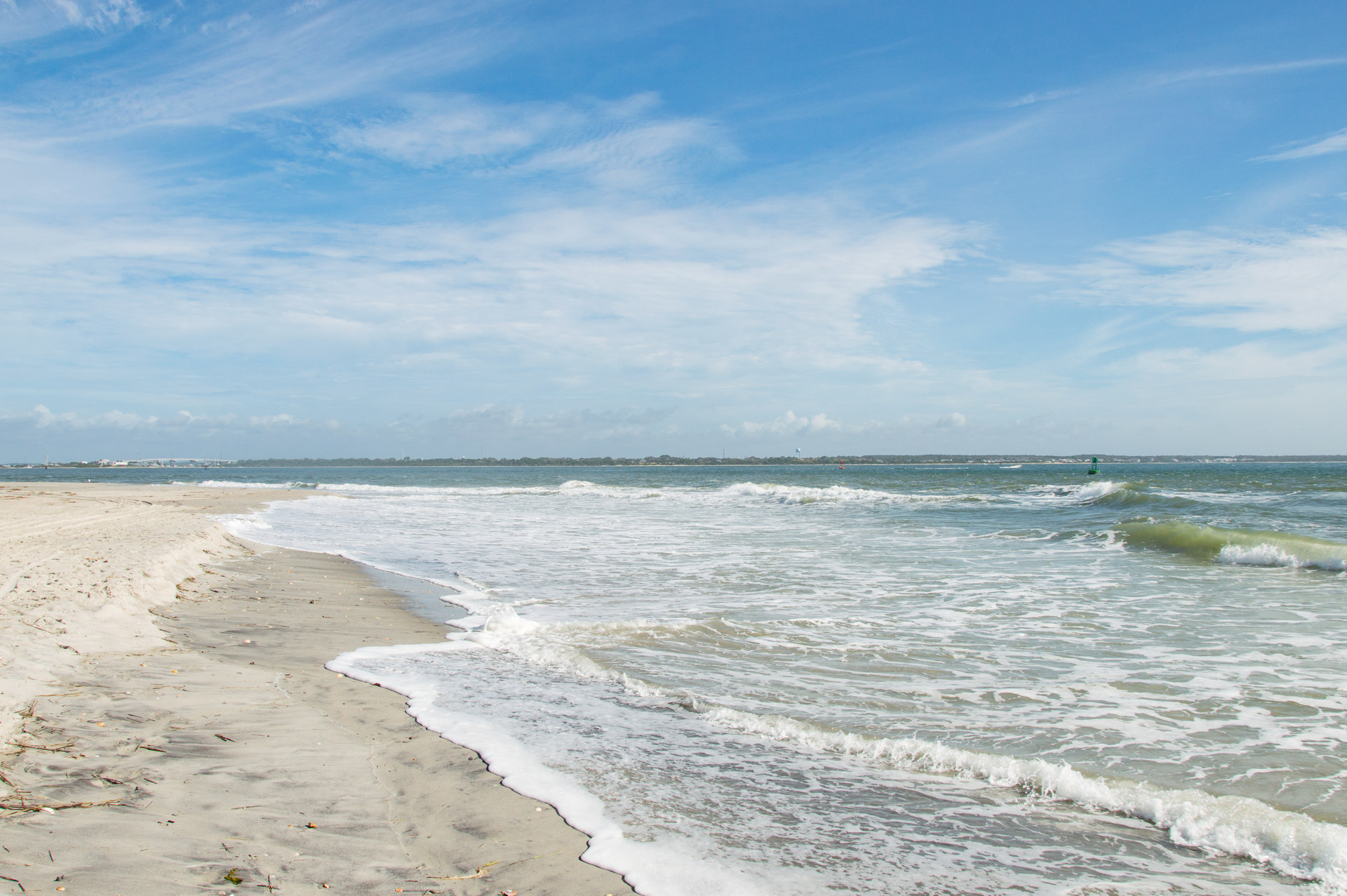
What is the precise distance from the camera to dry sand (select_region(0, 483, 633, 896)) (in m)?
2.77

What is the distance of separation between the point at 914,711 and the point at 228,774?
13.4ft

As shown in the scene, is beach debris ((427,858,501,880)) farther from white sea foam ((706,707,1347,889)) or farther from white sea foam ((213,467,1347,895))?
white sea foam ((706,707,1347,889))

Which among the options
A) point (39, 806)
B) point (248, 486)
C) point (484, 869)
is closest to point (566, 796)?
point (484, 869)

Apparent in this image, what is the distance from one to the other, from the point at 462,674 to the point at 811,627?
3.56 m

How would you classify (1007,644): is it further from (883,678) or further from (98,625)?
(98,625)

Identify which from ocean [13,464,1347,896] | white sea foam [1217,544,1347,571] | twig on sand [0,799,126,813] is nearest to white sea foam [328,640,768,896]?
ocean [13,464,1347,896]

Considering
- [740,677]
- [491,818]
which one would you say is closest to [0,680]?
[491,818]

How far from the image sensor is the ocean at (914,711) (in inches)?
127

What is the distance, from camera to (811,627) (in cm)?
776

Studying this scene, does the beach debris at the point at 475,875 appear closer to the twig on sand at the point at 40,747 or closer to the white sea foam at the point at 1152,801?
the white sea foam at the point at 1152,801

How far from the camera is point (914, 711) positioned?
5.14 meters

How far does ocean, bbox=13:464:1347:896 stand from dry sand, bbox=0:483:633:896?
32 centimetres

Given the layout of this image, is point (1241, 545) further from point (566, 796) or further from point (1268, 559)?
point (566, 796)

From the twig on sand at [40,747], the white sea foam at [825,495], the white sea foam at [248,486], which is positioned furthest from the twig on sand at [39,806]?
the white sea foam at [248,486]
